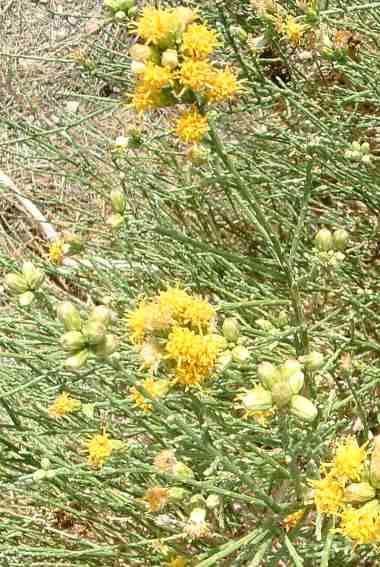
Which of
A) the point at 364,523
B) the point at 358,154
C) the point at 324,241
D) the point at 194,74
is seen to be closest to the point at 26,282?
the point at 194,74

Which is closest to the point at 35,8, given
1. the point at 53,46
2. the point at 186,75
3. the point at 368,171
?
the point at 53,46

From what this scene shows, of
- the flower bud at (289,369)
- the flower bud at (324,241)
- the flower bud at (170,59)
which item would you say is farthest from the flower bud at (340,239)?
the flower bud at (170,59)

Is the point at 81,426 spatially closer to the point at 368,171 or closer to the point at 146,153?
the point at 368,171

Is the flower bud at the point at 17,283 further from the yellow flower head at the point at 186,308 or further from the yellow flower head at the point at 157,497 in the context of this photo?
the yellow flower head at the point at 157,497

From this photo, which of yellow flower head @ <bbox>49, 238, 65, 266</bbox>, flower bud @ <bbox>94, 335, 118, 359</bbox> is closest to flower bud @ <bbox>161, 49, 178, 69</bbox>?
flower bud @ <bbox>94, 335, 118, 359</bbox>

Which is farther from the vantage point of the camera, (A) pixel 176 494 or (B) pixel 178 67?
(A) pixel 176 494

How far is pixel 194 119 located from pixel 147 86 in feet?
0.35

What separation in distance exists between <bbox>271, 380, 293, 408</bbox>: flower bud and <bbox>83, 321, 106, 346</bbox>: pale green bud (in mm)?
296

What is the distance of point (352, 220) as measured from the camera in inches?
98.3

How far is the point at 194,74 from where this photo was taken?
1.39m

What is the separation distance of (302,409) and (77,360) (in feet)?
1.25

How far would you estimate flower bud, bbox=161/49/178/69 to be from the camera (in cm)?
138

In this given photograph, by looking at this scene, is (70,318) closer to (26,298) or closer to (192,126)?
(26,298)

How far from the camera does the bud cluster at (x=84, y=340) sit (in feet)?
3.95
